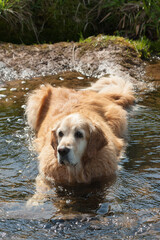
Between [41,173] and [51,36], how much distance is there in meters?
6.07

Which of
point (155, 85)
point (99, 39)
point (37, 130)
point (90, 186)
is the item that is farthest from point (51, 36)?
point (90, 186)

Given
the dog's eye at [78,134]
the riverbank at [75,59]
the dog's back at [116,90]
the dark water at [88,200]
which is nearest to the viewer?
the dark water at [88,200]

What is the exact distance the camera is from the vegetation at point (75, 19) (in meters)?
9.81

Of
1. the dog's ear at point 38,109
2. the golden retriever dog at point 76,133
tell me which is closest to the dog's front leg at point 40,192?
the golden retriever dog at point 76,133

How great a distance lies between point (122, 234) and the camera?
11.6ft

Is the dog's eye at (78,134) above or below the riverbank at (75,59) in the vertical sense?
above

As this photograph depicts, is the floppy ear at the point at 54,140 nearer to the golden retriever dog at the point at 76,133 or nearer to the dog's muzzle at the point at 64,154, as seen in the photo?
the golden retriever dog at the point at 76,133

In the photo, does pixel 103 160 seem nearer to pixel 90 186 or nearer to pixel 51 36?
pixel 90 186

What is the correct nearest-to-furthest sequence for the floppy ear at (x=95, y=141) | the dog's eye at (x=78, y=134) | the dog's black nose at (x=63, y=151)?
the dog's black nose at (x=63, y=151) → the dog's eye at (x=78, y=134) → the floppy ear at (x=95, y=141)

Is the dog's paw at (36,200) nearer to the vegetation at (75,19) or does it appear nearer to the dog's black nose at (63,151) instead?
the dog's black nose at (63,151)

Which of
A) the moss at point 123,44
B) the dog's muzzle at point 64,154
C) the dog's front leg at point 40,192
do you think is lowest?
the dog's front leg at point 40,192

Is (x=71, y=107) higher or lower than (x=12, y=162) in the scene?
higher

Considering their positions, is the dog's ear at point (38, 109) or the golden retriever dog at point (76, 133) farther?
the dog's ear at point (38, 109)

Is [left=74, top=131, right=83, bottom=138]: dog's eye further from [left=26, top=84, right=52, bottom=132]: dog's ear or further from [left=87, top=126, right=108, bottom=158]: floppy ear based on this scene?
[left=26, top=84, right=52, bottom=132]: dog's ear
